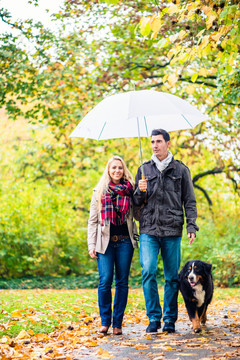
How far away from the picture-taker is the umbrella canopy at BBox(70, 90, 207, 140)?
527 cm

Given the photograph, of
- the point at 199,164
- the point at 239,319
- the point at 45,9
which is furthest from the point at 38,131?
the point at 239,319

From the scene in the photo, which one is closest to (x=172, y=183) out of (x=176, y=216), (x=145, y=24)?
(x=176, y=216)

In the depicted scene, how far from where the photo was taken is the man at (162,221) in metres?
5.47

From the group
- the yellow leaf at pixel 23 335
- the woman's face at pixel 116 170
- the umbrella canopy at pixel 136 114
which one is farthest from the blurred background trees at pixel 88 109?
the yellow leaf at pixel 23 335

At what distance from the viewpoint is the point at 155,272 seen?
5.49 metres

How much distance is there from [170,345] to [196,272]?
3.40ft

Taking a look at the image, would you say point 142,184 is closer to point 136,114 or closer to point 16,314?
point 136,114

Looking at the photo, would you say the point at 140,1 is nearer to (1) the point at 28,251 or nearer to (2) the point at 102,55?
(2) the point at 102,55

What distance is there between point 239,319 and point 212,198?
11.2 m

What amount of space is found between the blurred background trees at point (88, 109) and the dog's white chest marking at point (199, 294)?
4.79 metres

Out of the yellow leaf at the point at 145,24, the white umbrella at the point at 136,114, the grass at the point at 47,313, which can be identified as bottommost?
the grass at the point at 47,313

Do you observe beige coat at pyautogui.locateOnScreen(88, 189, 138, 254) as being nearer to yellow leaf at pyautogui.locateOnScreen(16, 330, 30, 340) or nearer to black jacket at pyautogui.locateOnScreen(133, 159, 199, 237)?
black jacket at pyautogui.locateOnScreen(133, 159, 199, 237)

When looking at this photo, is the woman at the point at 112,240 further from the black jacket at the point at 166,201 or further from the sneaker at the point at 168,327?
the sneaker at the point at 168,327

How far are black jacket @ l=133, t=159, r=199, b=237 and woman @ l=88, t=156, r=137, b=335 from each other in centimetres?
17
